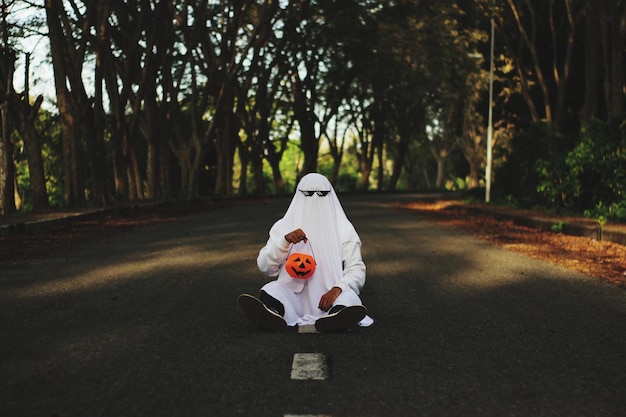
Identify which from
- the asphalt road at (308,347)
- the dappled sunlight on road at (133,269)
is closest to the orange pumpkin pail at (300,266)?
the asphalt road at (308,347)

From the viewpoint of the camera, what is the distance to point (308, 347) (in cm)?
516

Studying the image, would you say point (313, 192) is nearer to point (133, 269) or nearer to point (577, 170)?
point (133, 269)

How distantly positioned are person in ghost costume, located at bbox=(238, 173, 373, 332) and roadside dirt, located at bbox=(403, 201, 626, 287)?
13.1 ft

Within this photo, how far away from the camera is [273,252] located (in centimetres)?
580

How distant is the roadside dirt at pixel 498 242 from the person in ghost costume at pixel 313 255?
13.3ft

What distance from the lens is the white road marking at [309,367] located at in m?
4.43

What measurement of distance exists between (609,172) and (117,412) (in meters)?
14.6

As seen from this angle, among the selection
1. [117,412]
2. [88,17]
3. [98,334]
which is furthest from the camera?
[88,17]

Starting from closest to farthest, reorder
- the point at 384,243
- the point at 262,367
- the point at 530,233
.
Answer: the point at 262,367 → the point at 384,243 → the point at 530,233

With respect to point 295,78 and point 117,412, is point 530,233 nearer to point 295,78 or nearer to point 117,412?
point 117,412

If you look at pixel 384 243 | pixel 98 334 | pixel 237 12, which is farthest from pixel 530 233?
pixel 237 12

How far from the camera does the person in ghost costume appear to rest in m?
5.74

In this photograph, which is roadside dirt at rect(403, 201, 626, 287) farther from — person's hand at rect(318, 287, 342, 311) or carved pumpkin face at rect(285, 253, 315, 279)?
carved pumpkin face at rect(285, 253, 315, 279)

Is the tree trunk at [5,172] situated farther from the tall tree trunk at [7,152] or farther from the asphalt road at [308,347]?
the asphalt road at [308,347]
